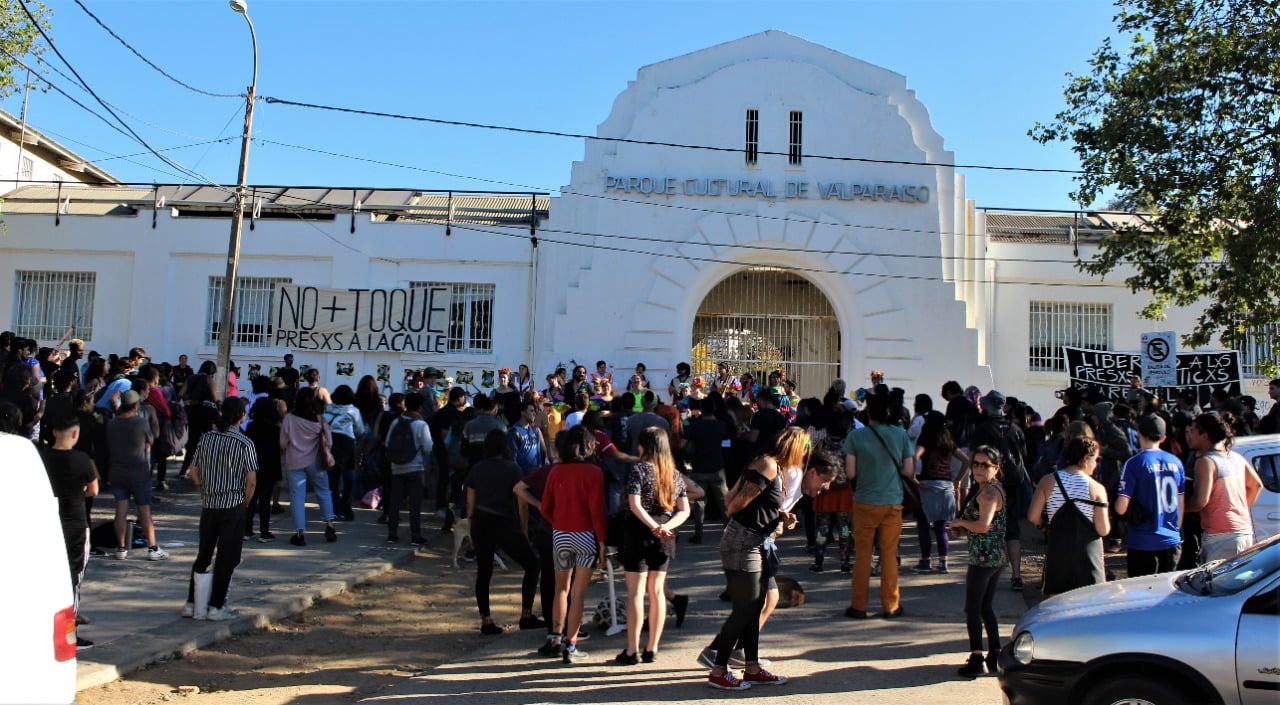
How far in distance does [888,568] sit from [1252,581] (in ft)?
12.6

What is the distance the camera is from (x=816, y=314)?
20859 millimetres

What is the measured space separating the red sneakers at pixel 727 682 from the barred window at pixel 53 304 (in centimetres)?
1870

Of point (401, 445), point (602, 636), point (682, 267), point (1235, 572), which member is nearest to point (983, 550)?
point (1235, 572)

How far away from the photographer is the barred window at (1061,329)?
20.6 m

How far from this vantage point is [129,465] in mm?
10234

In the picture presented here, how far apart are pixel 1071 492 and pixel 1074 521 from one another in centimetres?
19

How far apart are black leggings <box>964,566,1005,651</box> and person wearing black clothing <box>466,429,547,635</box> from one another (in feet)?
11.1

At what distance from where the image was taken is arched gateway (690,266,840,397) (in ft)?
68.0

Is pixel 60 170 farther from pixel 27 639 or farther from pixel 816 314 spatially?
pixel 27 639

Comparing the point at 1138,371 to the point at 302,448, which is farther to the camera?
the point at 1138,371

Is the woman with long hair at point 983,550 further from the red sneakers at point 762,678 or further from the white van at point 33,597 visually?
the white van at point 33,597

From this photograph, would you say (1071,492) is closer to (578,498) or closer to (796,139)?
(578,498)

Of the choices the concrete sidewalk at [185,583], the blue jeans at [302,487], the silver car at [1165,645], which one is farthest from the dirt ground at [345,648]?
the silver car at [1165,645]

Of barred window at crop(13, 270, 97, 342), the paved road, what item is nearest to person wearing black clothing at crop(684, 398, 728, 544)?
the paved road
